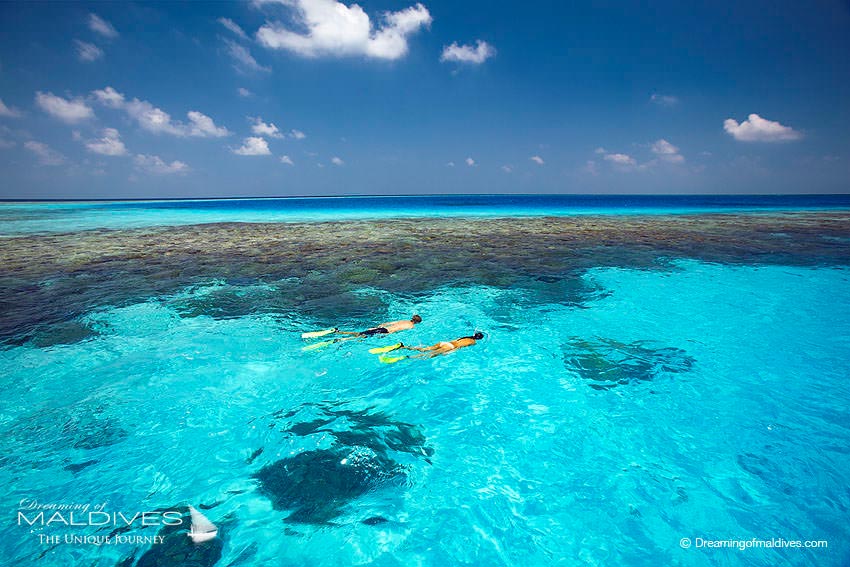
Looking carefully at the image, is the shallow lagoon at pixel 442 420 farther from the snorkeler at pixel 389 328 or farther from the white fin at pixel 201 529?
the snorkeler at pixel 389 328

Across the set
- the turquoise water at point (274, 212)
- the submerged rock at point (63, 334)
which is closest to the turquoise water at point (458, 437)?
the submerged rock at point (63, 334)

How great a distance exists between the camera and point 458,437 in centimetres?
677

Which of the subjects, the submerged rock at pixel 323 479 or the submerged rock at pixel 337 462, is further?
the submerged rock at pixel 337 462

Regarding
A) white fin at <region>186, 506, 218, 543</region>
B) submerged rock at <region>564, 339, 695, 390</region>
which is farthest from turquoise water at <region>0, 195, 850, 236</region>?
submerged rock at <region>564, 339, 695, 390</region>

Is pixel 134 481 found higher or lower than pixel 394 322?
lower

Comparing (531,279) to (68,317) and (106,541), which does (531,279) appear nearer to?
(106,541)

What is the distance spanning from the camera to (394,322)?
1123 cm

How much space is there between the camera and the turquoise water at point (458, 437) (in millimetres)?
4848

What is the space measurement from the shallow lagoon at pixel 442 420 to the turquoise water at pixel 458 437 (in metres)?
0.04

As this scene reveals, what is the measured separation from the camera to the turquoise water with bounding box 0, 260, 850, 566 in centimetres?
485

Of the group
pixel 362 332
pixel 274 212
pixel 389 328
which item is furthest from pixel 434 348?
pixel 274 212

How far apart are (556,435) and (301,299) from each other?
1020 centimetres

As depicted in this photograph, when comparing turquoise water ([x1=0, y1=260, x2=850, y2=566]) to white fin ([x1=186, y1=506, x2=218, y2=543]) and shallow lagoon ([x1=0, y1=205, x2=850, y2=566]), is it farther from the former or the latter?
white fin ([x1=186, y1=506, x2=218, y2=543])

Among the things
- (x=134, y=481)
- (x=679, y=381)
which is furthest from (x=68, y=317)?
(x=679, y=381)
